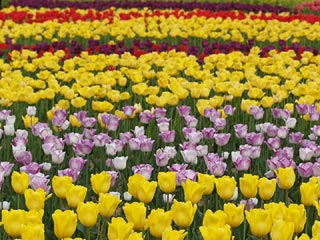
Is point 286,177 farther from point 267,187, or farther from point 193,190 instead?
point 193,190

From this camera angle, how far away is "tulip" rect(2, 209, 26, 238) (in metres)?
2.98

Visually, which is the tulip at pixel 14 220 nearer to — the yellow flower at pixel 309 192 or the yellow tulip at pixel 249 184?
the yellow tulip at pixel 249 184

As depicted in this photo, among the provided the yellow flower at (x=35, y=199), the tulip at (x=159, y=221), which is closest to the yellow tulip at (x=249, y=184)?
the tulip at (x=159, y=221)

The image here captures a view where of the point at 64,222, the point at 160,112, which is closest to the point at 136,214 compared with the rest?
the point at 64,222

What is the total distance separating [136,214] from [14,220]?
54cm

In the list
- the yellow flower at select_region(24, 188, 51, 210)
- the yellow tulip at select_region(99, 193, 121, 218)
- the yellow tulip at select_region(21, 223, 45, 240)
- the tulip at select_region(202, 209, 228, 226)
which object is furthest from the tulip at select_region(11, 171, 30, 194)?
the tulip at select_region(202, 209, 228, 226)

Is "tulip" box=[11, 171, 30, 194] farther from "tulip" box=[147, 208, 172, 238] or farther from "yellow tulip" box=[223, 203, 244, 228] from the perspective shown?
"yellow tulip" box=[223, 203, 244, 228]

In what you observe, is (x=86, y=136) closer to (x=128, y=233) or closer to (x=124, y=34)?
(x=128, y=233)

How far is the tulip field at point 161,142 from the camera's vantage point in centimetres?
310

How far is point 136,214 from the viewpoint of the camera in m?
3.07

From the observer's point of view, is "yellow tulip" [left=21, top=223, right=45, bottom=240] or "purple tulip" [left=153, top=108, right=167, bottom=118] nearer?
"yellow tulip" [left=21, top=223, right=45, bottom=240]

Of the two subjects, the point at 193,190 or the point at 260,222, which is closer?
the point at 260,222

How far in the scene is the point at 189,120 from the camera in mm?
5527

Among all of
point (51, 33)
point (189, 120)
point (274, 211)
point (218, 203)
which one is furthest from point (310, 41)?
point (274, 211)
